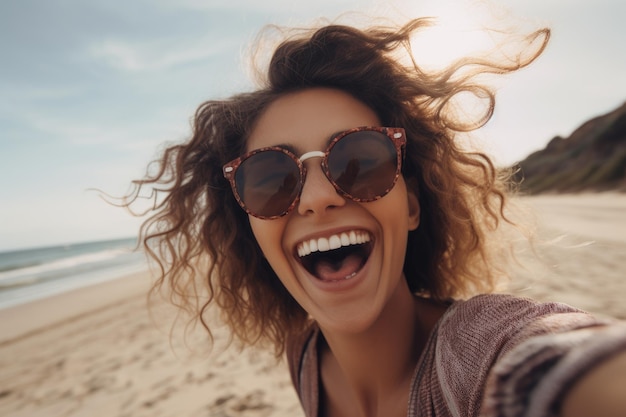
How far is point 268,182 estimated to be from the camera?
1.63 m

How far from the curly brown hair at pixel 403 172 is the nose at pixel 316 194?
1.60 ft

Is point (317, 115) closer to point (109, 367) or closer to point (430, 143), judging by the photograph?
point (430, 143)

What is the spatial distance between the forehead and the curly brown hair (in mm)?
62

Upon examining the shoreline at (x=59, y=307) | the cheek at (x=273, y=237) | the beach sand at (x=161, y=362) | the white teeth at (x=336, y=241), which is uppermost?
the cheek at (x=273, y=237)

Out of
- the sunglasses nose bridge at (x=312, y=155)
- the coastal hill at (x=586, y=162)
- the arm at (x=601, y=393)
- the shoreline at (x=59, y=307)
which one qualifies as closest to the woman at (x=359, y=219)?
the sunglasses nose bridge at (x=312, y=155)

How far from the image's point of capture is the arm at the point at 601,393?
49 centimetres

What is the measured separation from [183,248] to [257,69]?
118 centimetres

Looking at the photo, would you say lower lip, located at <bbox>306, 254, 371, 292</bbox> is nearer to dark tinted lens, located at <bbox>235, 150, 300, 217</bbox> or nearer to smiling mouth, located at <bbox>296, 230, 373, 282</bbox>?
smiling mouth, located at <bbox>296, 230, 373, 282</bbox>

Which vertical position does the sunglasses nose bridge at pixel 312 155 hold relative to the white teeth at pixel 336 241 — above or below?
above

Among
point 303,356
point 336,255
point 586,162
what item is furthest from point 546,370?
point 586,162

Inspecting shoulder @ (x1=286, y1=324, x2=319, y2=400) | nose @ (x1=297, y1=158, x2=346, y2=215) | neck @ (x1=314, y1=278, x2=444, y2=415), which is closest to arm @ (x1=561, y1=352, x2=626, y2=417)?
nose @ (x1=297, y1=158, x2=346, y2=215)

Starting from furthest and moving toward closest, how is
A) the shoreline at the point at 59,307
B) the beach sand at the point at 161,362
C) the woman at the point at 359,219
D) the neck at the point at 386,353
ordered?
the shoreline at the point at 59,307 < the beach sand at the point at 161,362 < the neck at the point at 386,353 < the woman at the point at 359,219

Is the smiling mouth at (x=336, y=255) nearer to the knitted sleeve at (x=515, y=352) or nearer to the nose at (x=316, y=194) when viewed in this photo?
the nose at (x=316, y=194)

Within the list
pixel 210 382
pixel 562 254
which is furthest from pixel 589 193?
pixel 210 382
